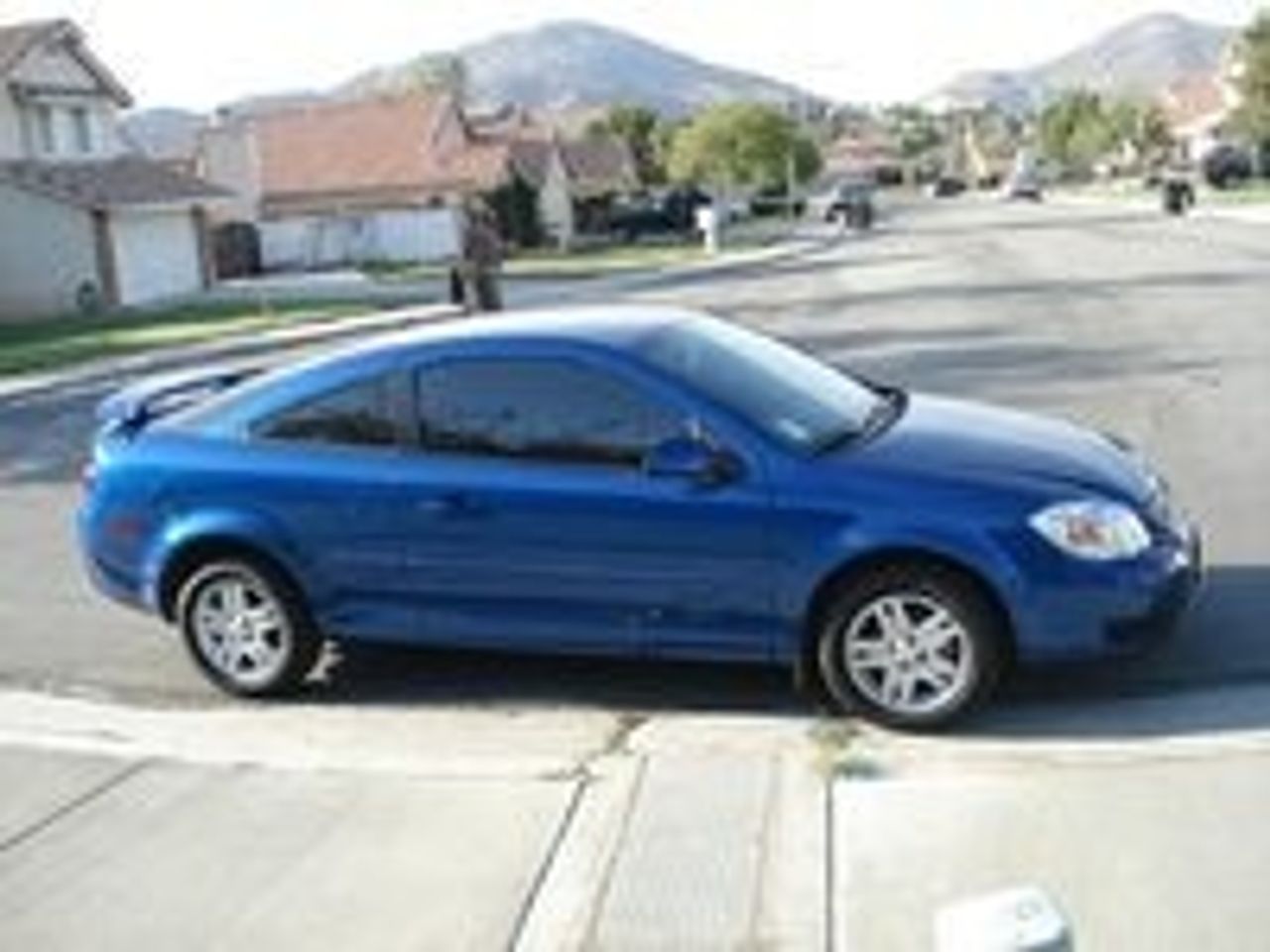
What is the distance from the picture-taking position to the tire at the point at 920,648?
8422mm

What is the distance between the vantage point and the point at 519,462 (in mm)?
9102

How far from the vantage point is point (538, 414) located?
9133 millimetres

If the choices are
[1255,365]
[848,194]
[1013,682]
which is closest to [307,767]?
[1013,682]

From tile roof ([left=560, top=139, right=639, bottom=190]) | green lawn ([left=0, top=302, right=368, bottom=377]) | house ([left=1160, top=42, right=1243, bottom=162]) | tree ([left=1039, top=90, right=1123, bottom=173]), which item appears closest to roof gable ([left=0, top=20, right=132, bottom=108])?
green lawn ([left=0, top=302, right=368, bottom=377])

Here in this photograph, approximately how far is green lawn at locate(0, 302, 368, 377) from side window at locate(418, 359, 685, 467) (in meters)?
26.4

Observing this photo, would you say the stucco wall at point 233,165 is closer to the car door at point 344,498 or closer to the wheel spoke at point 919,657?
the car door at point 344,498

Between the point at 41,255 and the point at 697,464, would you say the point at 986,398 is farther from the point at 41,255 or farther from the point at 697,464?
the point at 41,255

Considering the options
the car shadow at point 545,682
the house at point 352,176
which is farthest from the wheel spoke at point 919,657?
the house at point 352,176

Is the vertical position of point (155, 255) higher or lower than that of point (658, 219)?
higher

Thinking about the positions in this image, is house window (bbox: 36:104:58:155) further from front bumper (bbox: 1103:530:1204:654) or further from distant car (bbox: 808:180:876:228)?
front bumper (bbox: 1103:530:1204:654)

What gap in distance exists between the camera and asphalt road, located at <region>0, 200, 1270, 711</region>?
9.48 m

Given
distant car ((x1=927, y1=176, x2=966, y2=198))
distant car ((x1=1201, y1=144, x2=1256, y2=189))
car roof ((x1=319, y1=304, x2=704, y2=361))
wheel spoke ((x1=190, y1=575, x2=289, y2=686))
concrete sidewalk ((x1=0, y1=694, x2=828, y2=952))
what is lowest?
distant car ((x1=927, y1=176, x2=966, y2=198))

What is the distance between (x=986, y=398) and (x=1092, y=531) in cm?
996

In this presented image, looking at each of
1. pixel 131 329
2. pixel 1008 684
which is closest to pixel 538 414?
pixel 1008 684
